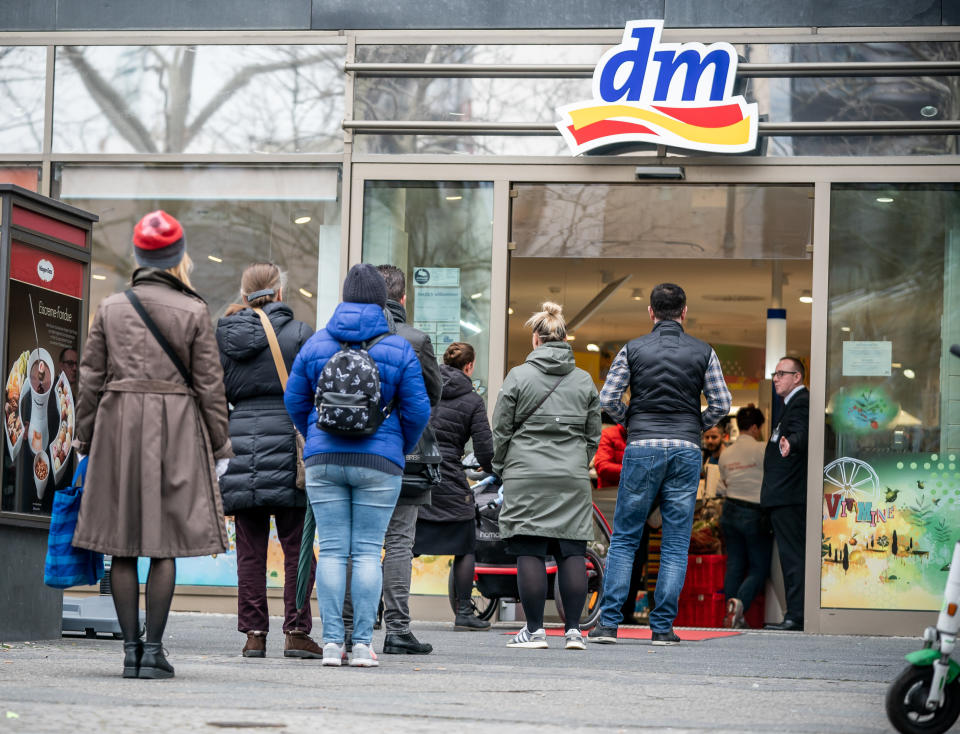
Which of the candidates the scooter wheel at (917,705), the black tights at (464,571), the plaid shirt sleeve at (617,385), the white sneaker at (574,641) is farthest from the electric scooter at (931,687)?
the black tights at (464,571)

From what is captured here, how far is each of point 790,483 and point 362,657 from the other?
214 inches

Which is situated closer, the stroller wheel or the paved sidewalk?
the paved sidewalk

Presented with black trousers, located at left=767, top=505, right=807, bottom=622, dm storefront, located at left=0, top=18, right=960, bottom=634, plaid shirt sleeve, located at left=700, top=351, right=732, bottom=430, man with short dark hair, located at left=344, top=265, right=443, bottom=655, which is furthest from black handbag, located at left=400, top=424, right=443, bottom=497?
black trousers, located at left=767, top=505, right=807, bottom=622

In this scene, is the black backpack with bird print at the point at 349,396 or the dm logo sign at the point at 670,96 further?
the dm logo sign at the point at 670,96

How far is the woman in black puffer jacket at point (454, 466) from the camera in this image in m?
9.65

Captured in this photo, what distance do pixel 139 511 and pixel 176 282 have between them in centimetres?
93

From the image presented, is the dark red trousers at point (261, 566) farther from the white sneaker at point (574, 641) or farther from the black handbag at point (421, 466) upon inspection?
the white sneaker at point (574, 641)

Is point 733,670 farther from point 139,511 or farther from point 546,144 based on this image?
point 546,144

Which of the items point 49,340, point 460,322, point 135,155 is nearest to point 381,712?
point 49,340

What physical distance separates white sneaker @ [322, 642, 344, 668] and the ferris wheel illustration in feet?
17.3

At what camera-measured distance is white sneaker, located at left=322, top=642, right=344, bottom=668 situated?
6997 mm

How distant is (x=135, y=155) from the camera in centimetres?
1216

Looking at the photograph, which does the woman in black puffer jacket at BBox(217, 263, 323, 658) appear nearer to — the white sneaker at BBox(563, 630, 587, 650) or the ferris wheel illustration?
the white sneaker at BBox(563, 630, 587, 650)

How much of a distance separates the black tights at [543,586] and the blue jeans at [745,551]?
375cm
